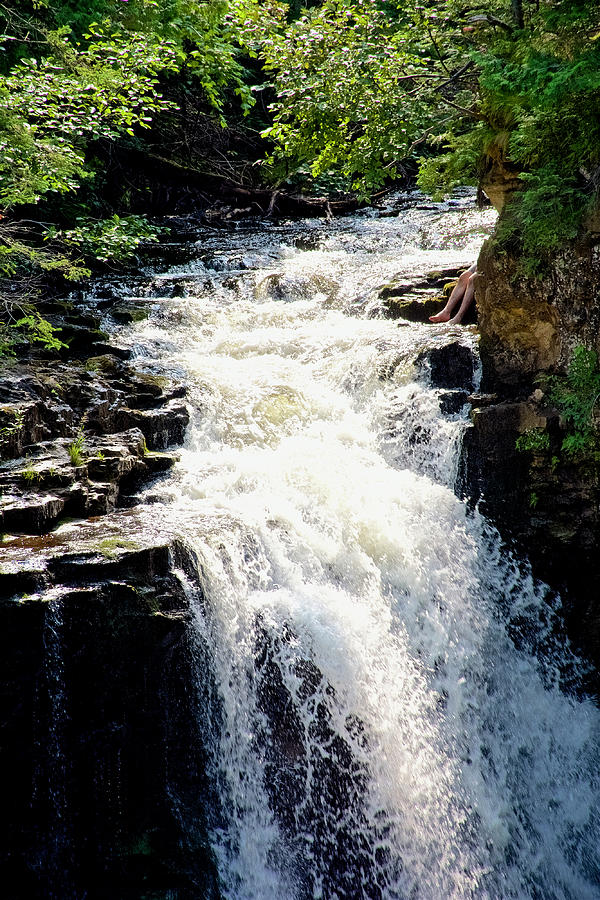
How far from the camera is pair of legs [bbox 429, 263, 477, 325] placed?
9.38 meters

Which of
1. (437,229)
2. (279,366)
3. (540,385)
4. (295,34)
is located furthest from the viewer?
(437,229)

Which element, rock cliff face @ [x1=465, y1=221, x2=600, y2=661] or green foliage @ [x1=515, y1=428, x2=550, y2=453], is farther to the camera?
green foliage @ [x1=515, y1=428, x2=550, y2=453]

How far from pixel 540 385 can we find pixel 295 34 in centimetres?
536

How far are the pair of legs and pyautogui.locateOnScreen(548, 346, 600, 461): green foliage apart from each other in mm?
2903

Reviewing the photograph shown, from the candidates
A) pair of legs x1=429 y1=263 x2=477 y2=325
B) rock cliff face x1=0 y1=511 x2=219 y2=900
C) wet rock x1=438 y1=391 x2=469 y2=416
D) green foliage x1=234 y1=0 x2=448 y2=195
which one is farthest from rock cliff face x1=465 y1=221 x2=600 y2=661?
rock cliff face x1=0 y1=511 x2=219 y2=900

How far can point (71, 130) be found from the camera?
7434 mm

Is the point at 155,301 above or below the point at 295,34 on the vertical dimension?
below

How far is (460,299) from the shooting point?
9617mm

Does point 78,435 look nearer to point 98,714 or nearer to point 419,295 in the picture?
point 98,714

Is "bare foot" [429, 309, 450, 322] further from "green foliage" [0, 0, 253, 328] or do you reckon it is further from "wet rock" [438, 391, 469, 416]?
"green foliage" [0, 0, 253, 328]

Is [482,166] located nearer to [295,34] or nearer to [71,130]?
[295,34]

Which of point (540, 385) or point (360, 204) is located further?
point (360, 204)

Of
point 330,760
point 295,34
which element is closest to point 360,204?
point 295,34

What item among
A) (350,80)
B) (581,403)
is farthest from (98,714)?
(350,80)
